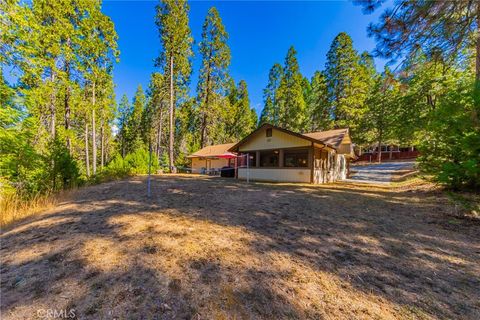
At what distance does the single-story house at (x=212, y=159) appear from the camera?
2197cm

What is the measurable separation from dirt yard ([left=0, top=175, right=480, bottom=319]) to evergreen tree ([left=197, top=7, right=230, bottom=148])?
18.5 m

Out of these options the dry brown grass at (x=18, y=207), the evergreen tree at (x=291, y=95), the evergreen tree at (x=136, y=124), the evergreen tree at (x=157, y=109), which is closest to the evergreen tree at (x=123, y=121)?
the evergreen tree at (x=136, y=124)

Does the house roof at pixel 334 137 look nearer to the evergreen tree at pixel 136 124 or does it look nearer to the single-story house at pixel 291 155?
the single-story house at pixel 291 155

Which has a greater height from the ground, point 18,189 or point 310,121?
point 310,121

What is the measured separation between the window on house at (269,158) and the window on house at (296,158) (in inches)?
29.5

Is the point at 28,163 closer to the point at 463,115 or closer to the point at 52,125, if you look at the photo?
the point at 52,125

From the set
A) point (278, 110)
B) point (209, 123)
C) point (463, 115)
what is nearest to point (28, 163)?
point (463, 115)

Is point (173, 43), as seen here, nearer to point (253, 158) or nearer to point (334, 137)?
point (253, 158)

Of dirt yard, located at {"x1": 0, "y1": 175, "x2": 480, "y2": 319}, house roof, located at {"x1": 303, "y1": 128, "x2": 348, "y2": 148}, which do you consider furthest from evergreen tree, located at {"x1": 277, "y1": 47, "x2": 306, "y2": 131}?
dirt yard, located at {"x1": 0, "y1": 175, "x2": 480, "y2": 319}

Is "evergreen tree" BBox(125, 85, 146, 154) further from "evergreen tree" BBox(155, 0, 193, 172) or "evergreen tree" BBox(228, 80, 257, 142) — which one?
"evergreen tree" BBox(155, 0, 193, 172)

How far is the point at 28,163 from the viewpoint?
6.77 metres

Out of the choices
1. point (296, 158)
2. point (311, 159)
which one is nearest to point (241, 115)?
point (296, 158)

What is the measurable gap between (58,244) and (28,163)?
19.4 ft

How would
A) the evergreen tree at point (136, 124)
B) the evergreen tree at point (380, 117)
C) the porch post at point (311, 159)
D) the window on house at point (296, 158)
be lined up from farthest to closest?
1. the evergreen tree at point (136, 124)
2. the evergreen tree at point (380, 117)
3. the window on house at point (296, 158)
4. the porch post at point (311, 159)
